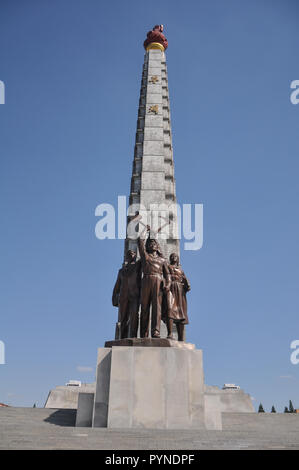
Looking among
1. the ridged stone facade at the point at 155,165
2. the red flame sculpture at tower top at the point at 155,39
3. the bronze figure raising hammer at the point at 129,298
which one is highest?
the red flame sculpture at tower top at the point at 155,39

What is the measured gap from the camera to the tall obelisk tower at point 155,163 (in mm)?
17516

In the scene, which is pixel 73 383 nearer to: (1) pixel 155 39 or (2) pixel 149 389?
(2) pixel 149 389

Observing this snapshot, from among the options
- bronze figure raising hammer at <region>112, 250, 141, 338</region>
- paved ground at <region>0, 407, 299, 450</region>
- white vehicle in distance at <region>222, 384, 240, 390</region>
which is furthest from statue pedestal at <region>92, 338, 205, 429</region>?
white vehicle in distance at <region>222, 384, 240, 390</region>

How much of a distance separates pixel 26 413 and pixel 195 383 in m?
4.35

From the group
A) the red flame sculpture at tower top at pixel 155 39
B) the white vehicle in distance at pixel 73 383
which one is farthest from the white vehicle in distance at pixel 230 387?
the red flame sculpture at tower top at pixel 155 39

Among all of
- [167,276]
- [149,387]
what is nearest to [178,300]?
[167,276]

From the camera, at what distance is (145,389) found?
8.38 m

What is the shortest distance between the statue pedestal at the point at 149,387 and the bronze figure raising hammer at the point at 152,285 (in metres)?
0.70

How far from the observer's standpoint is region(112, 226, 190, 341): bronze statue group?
9672mm

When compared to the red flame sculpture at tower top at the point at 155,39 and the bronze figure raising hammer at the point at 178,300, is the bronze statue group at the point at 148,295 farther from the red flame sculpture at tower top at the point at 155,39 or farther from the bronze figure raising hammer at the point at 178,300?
the red flame sculpture at tower top at the point at 155,39

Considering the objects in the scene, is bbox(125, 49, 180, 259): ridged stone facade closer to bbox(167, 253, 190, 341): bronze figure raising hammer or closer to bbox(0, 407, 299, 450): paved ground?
bbox(167, 253, 190, 341): bronze figure raising hammer
